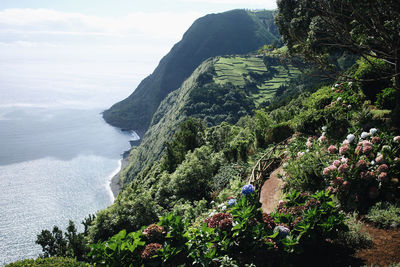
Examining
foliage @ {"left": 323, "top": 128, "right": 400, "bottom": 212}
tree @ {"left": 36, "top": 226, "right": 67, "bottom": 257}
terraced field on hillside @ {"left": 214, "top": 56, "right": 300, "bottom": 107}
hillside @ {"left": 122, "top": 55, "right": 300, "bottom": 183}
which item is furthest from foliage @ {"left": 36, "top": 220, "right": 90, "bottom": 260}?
terraced field on hillside @ {"left": 214, "top": 56, "right": 300, "bottom": 107}

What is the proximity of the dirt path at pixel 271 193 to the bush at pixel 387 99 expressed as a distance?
439cm

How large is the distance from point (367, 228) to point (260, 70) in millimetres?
184913

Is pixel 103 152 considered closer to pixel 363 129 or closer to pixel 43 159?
pixel 43 159

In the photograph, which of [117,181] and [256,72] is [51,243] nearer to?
[117,181]

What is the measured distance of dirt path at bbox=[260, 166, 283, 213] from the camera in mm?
9328

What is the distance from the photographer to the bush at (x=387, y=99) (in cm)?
951

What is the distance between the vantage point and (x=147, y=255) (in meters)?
5.09

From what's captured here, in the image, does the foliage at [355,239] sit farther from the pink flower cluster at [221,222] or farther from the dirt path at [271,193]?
the dirt path at [271,193]

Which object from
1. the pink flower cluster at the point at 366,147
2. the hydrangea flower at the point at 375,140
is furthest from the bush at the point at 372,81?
the pink flower cluster at the point at 366,147

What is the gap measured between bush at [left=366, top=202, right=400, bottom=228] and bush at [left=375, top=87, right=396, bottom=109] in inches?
188

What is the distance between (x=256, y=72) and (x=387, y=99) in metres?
176

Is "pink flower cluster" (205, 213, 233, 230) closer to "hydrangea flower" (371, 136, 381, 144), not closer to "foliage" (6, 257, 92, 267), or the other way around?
"foliage" (6, 257, 92, 267)

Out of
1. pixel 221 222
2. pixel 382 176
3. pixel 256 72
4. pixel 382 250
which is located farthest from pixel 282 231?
pixel 256 72

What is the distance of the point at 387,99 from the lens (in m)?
9.61
